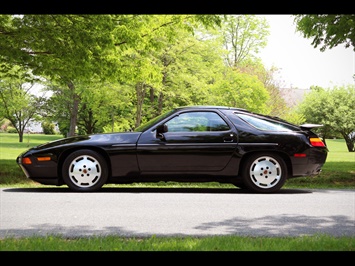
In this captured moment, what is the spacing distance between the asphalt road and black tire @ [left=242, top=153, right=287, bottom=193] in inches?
6.1

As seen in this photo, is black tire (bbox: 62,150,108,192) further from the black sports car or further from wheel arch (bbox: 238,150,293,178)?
wheel arch (bbox: 238,150,293,178)

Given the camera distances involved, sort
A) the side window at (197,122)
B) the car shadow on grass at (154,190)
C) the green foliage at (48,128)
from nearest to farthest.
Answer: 1. the side window at (197,122)
2. the car shadow on grass at (154,190)
3. the green foliage at (48,128)

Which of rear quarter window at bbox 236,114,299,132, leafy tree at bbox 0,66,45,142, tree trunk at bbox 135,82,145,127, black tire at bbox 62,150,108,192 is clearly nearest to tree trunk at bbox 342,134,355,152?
tree trunk at bbox 135,82,145,127

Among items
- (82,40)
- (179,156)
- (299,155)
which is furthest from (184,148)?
(82,40)

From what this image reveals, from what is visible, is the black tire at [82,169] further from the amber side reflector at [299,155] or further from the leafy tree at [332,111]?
the leafy tree at [332,111]

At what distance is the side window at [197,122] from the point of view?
809 cm

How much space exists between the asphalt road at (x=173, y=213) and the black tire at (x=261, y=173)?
16 centimetres

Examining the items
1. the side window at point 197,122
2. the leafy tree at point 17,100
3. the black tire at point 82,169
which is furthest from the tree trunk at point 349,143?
the black tire at point 82,169

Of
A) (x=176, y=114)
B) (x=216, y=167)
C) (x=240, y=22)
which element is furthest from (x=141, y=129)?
(x=240, y=22)

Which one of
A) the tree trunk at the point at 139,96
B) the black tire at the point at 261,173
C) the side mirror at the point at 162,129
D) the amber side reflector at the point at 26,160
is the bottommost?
the black tire at the point at 261,173

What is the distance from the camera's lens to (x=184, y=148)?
26.1 feet

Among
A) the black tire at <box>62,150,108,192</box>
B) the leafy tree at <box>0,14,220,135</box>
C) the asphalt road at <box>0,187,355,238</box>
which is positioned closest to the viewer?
the asphalt road at <box>0,187,355,238</box>

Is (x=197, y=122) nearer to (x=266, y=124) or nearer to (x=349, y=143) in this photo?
(x=266, y=124)

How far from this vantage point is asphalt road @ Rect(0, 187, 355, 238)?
563 cm
